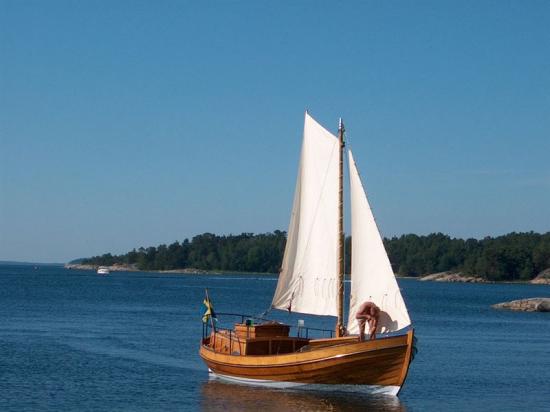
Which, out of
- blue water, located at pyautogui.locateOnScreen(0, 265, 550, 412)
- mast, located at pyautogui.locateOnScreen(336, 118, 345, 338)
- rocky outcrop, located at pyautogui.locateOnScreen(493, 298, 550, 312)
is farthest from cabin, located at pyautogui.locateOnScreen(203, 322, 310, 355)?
rocky outcrop, located at pyautogui.locateOnScreen(493, 298, 550, 312)

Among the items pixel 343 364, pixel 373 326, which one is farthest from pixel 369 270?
pixel 343 364

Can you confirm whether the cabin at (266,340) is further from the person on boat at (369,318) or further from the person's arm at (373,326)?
the person's arm at (373,326)

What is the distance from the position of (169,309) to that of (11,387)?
67254mm

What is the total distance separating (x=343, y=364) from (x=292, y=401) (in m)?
2.60

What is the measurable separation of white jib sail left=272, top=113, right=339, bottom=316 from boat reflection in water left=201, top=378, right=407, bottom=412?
→ 3989 mm

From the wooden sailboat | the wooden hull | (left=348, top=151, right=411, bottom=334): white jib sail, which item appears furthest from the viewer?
(left=348, top=151, right=411, bottom=334): white jib sail

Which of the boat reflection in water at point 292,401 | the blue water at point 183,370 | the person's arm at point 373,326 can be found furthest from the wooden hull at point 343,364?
the person's arm at point 373,326

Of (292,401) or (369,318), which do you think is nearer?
(292,401)

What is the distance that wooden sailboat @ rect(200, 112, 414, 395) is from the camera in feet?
132

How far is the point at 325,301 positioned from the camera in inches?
1721

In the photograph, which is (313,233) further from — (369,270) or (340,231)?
(369,270)

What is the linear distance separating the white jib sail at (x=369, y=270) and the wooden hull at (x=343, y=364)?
1.28 metres

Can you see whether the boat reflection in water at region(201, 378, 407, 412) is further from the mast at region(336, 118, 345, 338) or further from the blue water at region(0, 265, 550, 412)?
the mast at region(336, 118, 345, 338)

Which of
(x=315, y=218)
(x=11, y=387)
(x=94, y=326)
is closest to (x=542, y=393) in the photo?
(x=315, y=218)
